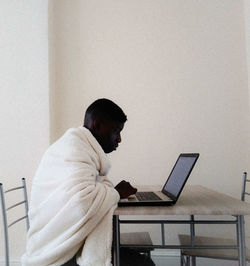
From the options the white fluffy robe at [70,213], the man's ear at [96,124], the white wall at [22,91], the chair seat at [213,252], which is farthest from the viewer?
the white wall at [22,91]

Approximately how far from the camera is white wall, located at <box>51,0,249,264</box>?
2.16 metres

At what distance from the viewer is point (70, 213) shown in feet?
3.11

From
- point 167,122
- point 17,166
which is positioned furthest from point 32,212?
point 167,122

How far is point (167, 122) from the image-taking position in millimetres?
2193

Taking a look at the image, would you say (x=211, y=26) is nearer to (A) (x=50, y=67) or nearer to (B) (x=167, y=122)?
(B) (x=167, y=122)

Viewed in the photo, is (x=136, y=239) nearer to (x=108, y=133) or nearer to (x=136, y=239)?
(x=136, y=239)

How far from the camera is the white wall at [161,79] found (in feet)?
7.09

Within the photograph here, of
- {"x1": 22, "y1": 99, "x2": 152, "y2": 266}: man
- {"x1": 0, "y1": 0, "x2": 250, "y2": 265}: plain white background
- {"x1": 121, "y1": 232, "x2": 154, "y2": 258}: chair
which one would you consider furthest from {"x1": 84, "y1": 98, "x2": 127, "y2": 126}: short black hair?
{"x1": 0, "y1": 0, "x2": 250, "y2": 265}: plain white background

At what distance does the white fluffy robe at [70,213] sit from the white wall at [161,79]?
118cm

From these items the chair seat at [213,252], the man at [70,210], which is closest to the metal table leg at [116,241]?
the man at [70,210]

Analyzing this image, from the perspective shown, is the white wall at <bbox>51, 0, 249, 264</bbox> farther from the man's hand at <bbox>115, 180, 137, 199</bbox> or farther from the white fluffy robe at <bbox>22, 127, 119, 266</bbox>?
the white fluffy robe at <bbox>22, 127, 119, 266</bbox>

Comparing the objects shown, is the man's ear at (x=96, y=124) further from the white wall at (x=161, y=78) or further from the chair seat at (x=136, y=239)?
the white wall at (x=161, y=78)

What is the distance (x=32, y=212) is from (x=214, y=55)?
179 centimetres

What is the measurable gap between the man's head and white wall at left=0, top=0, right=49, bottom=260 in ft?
3.37
